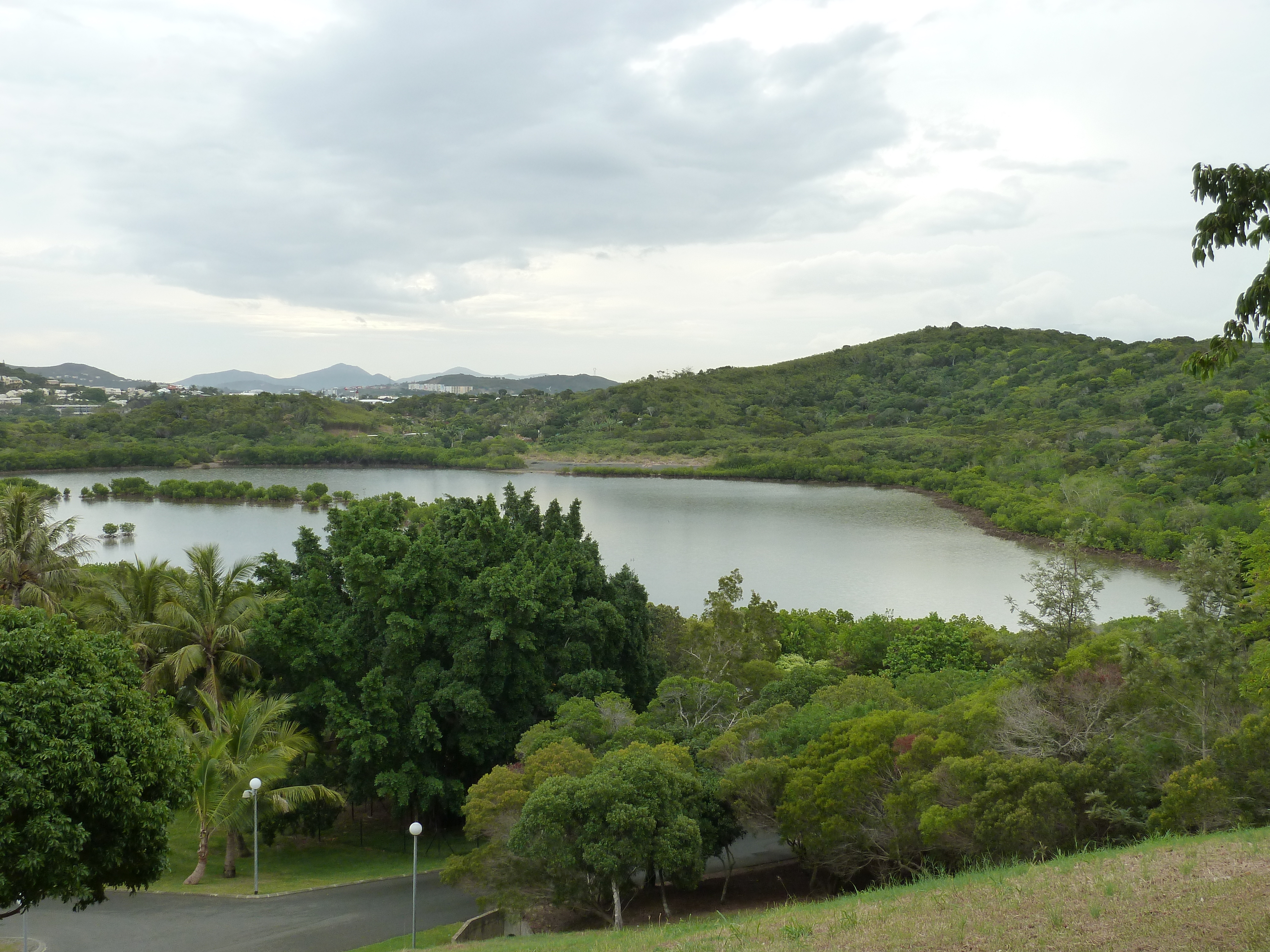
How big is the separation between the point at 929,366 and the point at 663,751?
11075 centimetres

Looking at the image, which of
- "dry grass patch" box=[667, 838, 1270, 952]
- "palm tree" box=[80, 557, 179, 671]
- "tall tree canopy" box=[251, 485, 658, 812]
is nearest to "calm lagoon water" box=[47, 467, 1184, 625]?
"tall tree canopy" box=[251, 485, 658, 812]

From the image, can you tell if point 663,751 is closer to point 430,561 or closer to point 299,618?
point 430,561

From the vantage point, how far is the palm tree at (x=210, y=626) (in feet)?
45.4

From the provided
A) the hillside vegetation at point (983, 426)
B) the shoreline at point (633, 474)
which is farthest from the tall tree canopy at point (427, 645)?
the shoreline at point (633, 474)

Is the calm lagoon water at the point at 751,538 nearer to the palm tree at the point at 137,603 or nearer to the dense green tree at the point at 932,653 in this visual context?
the dense green tree at the point at 932,653

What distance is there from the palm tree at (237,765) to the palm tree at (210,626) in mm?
1304

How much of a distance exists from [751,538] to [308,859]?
3385 cm

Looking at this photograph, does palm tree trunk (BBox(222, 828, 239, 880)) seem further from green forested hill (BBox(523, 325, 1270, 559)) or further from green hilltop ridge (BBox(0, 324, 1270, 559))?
green hilltop ridge (BBox(0, 324, 1270, 559))

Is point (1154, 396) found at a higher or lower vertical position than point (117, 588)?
higher

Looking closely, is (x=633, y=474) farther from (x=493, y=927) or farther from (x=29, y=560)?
(x=493, y=927)

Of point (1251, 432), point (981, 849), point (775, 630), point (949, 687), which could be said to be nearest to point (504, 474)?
point (1251, 432)

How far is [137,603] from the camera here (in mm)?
14609

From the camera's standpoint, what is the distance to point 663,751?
11.0m

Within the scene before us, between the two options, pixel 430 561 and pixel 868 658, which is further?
pixel 868 658
